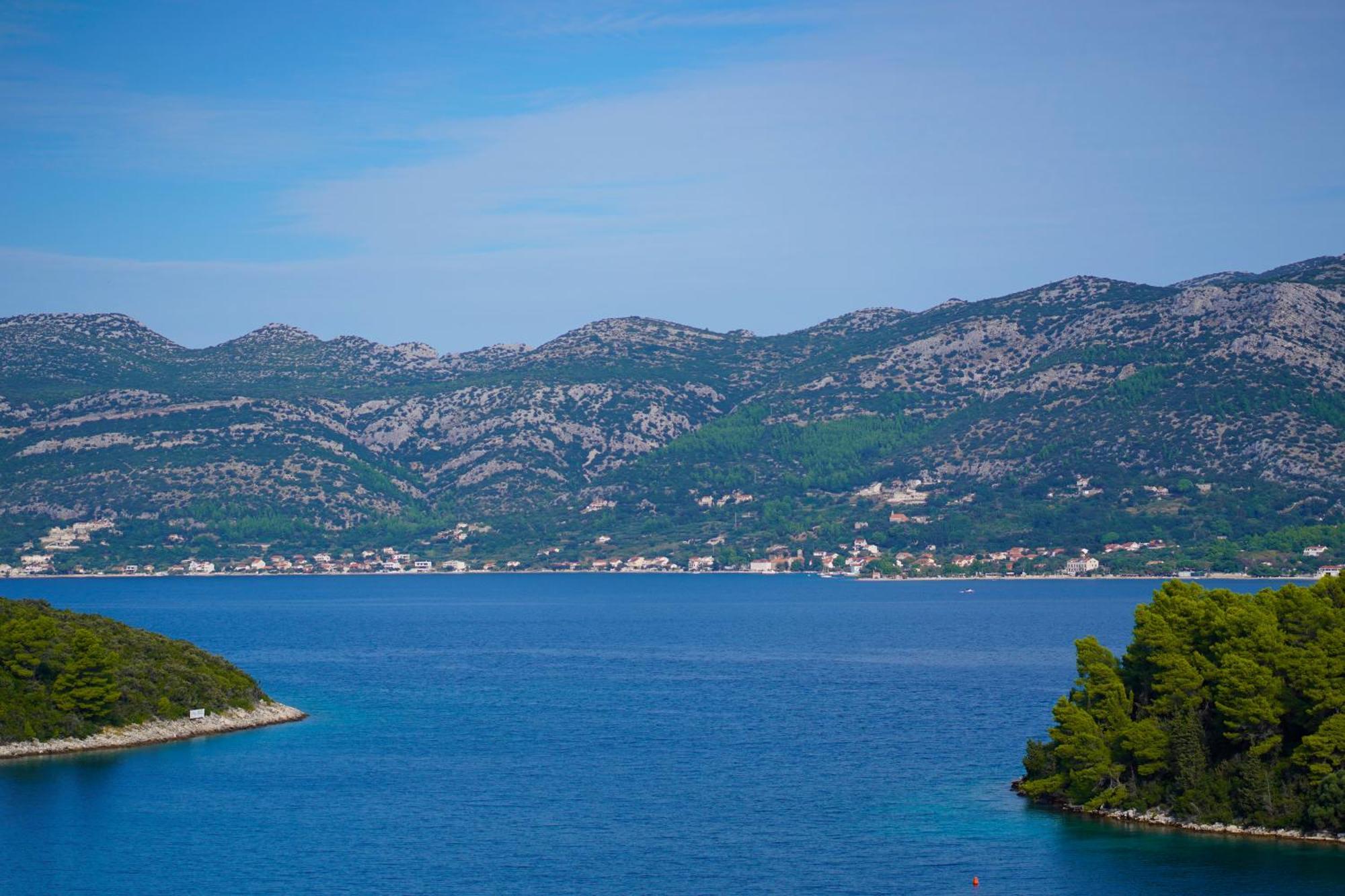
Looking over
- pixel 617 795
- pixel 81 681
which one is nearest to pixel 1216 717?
pixel 617 795

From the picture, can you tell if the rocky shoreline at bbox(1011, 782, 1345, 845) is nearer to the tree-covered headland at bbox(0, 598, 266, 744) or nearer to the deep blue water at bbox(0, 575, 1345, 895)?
the deep blue water at bbox(0, 575, 1345, 895)

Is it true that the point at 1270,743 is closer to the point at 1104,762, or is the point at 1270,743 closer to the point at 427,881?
the point at 1104,762

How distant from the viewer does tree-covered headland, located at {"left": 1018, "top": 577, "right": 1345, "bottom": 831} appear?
51812mm

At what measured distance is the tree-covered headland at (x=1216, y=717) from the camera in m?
51.8

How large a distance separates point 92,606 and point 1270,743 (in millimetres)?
152190

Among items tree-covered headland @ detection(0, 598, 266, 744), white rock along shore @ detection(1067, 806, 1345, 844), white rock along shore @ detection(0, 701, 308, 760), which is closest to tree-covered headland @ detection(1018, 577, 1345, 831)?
white rock along shore @ detection(1067, 806, 1345, 844)

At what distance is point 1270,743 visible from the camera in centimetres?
5241

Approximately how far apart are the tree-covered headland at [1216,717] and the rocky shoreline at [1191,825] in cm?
21

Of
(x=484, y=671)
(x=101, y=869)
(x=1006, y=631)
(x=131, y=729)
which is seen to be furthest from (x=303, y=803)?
(x=1006, y=631)

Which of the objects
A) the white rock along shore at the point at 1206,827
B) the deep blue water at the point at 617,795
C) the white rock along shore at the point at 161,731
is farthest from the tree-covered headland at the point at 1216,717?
the white rock along shore at the point at 161,731

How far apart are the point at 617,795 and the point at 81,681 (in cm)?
2820

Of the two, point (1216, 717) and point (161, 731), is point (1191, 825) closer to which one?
point (1216, 717)

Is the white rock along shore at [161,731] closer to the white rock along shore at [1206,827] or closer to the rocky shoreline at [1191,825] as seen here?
the rocky shoreline at [1191,825]

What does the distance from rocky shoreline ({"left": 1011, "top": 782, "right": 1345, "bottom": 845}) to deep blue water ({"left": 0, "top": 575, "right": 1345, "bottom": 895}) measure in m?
0.70
